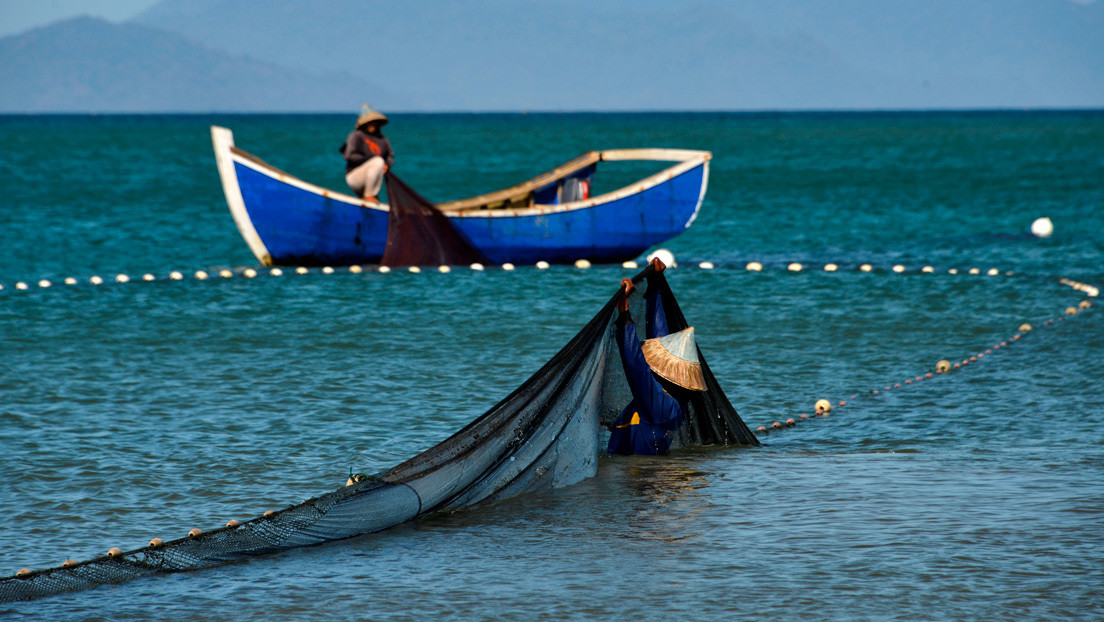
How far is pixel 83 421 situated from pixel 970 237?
65.2 ft

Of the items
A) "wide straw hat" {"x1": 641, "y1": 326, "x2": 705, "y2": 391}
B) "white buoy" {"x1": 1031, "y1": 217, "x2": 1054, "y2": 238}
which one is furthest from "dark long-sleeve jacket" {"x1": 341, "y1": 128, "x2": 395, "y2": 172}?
"white buoy" {"x1": 1031, "y1": 217, "x2": 1054, "y2": 238}

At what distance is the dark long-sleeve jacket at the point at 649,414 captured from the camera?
7.91 m

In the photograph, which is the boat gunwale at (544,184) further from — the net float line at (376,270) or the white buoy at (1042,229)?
the white buoy at (1042,229)

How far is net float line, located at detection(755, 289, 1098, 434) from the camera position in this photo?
9.51 metres

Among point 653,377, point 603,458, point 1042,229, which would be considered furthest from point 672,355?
point 1042,229

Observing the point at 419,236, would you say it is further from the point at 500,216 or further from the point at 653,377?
the point at 653,377

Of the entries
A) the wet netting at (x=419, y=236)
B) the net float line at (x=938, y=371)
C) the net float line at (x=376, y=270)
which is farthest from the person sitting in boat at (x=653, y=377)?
the net float line at (x=376, y=270)

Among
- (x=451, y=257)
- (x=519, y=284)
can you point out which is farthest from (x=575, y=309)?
(x=451, y=257)

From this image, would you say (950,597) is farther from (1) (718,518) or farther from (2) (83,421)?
(2) (83,421)

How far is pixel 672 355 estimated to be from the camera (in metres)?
7.96

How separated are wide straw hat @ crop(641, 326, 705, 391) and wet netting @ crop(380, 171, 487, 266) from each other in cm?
966

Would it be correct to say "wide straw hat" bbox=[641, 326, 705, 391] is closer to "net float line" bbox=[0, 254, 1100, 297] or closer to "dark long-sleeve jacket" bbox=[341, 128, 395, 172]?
"dark long-sleeve jacket" bbox=[341, 128, 395, 172]

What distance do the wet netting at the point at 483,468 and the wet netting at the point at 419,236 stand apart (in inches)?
376

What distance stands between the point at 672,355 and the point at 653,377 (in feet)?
0.59
